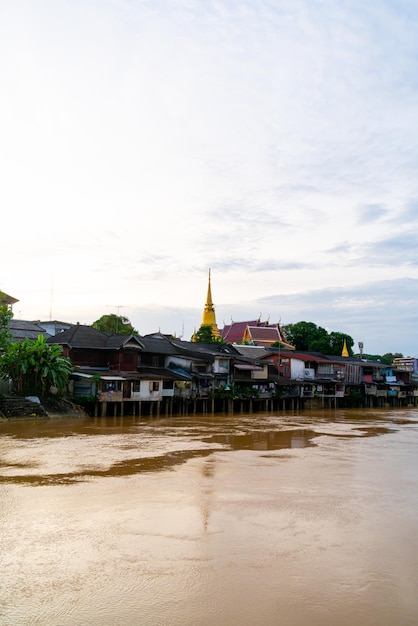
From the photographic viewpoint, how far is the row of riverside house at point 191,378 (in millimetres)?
33500

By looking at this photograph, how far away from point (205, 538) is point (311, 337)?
62.0 m

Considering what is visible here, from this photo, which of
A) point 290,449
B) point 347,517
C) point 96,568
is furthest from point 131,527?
point 290,449

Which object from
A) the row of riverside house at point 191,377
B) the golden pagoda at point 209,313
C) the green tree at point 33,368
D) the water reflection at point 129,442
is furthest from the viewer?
the golden pagoda at point 209,313

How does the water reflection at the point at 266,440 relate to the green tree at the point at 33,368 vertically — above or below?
below

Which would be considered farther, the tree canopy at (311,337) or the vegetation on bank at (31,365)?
the tree canopy at (311,337)

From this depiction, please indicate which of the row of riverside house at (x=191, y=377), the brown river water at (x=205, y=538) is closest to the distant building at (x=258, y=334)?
the row of riverside house at (x=191, y=377)

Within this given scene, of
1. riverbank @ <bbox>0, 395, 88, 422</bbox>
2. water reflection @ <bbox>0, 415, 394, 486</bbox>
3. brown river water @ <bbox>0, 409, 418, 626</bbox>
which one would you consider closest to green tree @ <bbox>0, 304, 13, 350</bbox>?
riverbank @ <bbox>0, 395, 88, 422</bbox>

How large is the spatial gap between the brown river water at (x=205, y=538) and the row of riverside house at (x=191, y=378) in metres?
14.3

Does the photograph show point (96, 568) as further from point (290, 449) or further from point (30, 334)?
point (30, 334)

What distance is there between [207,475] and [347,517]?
5.18 m

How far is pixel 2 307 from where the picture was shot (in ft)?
90.9

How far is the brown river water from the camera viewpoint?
698 centimetres

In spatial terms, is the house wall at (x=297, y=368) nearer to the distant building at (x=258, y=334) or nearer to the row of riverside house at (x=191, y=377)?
the row of riverside house at (x=191, y=377)

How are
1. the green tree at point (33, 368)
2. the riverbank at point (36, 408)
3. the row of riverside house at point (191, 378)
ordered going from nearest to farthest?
the riverbank at point (36, 408) < the green tree at point (33, 368) < the row of riverside house at point (191, 378)
